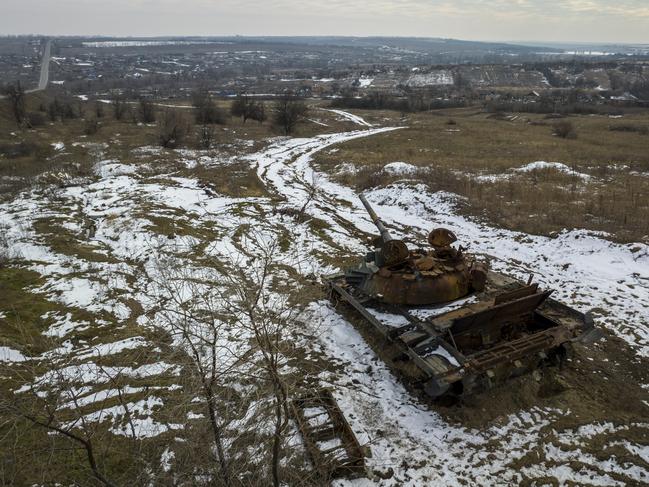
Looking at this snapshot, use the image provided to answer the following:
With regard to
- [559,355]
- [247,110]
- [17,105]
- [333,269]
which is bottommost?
[333,269]

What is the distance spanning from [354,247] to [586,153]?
2643cm

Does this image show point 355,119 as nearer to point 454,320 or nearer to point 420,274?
point 420,274

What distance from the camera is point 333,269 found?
15430 mm

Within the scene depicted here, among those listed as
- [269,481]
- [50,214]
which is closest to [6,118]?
[50,214]

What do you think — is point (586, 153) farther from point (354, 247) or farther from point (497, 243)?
point (354, 247)

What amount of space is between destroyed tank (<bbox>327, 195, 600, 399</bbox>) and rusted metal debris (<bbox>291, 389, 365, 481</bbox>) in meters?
1.75

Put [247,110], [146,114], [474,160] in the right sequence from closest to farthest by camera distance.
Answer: [474,160] → [146,114] → [247,110]

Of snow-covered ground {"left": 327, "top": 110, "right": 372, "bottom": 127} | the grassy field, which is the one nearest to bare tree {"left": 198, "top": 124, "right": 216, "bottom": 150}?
the grassy field

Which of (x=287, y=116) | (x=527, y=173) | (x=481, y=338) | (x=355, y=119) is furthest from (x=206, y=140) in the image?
(x=481, y=338)

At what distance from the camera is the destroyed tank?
852 cm

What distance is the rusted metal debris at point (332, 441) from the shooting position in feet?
23.0

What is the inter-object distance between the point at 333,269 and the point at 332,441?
316 inches

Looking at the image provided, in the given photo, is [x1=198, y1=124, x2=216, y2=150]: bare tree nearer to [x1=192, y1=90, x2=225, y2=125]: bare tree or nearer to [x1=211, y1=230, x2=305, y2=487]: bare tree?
[x1=192, y1=90, x2=225, y2=125]: bare tree

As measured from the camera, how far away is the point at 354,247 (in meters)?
17.5
